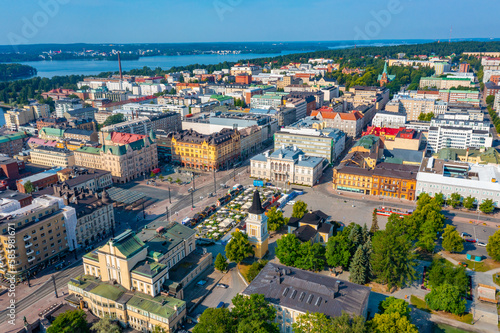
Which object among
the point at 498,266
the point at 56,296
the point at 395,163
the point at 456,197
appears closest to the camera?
the point at 56,296

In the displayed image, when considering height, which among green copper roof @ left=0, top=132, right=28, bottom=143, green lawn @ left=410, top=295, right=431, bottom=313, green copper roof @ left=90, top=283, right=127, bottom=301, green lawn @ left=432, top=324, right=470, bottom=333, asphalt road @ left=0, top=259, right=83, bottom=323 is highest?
green copper roof @ left=0, top=132, right=28, bottom=143

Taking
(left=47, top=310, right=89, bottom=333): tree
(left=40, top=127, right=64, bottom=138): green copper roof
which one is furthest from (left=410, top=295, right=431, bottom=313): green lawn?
(left=40, top=127, right=64, bottom=138): green copper roof

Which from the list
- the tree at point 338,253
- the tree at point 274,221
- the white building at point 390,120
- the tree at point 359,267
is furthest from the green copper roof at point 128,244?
the white building at point 390,120

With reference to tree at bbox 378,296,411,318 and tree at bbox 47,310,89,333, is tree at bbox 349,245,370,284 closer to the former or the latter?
tree at bbox 378,296,411,318

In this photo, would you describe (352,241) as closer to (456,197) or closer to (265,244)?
(265,244)

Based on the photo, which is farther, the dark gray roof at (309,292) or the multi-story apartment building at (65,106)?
the multi-story apartment building at (65,106)

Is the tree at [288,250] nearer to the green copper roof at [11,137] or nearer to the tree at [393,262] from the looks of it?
the tree at [393,262]

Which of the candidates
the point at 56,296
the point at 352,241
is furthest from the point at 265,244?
the point at 56,296
